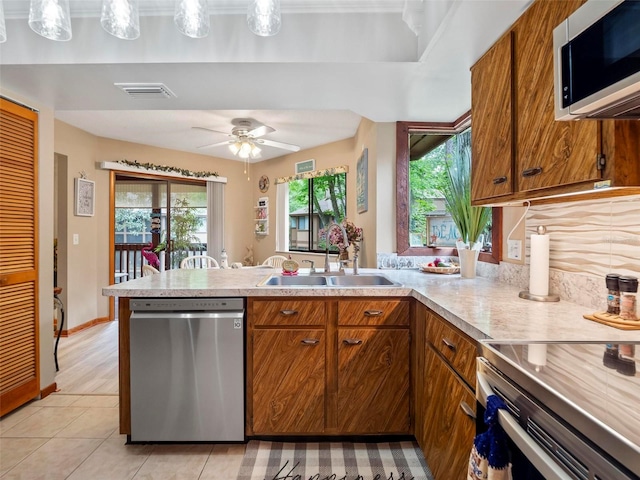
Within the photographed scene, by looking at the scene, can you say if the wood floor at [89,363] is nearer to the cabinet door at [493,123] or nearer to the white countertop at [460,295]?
the white countertop at [460,295]

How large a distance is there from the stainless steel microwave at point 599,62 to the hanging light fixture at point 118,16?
166cm

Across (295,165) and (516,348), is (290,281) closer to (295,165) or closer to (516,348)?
(516,348)

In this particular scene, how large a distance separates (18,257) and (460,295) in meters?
2.89

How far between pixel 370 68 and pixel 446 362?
5.64 feet

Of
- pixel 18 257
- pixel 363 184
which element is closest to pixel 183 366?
pixel 18 257

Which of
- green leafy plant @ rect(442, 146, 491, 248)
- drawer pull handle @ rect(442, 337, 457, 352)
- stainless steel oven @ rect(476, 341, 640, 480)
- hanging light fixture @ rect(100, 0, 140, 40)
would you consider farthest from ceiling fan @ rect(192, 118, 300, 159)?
stainless steel oven @ rect(476, 341, 640, 480)

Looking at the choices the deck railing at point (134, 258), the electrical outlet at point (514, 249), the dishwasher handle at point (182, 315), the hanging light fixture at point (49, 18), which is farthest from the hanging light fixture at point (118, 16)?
the deck railing at point (134, 258)

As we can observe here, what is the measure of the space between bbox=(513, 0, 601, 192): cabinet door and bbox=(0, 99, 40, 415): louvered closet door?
10.0ft

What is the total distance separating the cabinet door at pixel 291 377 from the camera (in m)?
1.99

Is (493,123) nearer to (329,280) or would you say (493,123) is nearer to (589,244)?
(589,244)

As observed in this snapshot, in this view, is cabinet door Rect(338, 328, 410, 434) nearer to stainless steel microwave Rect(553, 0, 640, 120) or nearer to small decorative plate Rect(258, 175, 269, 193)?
stainless steel microwave Rect(553, 0, 640, 120)

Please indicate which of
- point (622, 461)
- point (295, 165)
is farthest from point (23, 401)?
point (295, 165)

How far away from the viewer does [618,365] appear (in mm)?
855

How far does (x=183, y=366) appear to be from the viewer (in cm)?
198
